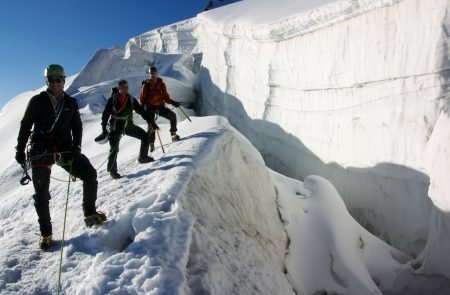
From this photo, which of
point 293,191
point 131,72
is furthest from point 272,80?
point 131,72

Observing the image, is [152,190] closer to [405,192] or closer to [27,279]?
[27,279]

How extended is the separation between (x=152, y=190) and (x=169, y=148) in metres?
2.38

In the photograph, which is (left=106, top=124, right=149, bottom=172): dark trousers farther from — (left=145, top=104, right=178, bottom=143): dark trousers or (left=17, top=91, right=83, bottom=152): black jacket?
(left=17, top=91, right=83, bottom=152): black jacket

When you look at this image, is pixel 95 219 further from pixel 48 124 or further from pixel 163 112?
pixel 163 112

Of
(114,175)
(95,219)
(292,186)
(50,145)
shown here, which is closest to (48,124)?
(50,145)

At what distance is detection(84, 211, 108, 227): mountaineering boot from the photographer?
3.85 meters

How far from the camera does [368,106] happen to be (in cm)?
913

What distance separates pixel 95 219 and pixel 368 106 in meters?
7.30

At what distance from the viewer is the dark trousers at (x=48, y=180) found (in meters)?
3.76

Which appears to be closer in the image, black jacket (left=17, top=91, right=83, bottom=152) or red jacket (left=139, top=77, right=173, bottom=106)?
black jacket (left=17, top=91, right=83, bottom=152)

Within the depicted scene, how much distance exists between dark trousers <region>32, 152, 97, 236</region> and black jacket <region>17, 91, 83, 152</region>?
13cm

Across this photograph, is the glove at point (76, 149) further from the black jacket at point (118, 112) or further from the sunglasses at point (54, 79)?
the black jacket at point (118, 112)

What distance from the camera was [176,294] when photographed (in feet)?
9.09

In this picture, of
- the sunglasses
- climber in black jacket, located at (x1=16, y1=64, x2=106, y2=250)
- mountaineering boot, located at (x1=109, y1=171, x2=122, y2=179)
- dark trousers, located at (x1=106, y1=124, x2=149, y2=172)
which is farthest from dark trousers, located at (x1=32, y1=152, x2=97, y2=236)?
dark trousers, located at (x1=106, y1=124, x2=149, y2=172)
